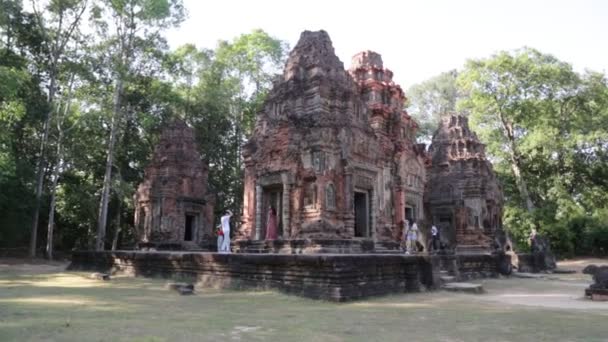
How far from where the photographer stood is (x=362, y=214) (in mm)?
14891

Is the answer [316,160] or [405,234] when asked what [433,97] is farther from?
[316,160]

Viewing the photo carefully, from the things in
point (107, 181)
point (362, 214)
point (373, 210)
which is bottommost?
point (362, 214)

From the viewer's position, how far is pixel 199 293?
363 inches

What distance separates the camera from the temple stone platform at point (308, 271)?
8.09 metres

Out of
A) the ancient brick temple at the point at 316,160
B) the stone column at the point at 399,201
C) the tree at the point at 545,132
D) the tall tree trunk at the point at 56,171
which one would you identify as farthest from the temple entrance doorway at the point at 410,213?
the tall tree trunk at the point at 56,171

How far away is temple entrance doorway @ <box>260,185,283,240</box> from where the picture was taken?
13.9 m

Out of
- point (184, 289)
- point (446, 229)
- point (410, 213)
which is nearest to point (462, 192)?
point (446, 229)

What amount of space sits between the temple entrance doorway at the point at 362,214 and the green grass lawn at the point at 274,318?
5.55m

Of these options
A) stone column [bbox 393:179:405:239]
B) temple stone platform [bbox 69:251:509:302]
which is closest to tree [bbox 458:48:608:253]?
stone column [bbox 393:179:405:239]

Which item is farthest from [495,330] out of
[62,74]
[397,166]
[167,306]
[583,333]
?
[62,74]

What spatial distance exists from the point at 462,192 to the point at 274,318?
56.1 feet

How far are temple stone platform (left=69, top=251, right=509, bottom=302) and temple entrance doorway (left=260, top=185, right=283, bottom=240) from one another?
3268 millimetres

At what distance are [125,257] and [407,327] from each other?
10565 mm

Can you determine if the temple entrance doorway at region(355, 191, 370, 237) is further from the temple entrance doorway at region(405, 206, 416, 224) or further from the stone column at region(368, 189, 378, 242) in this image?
the temple entrance doorway at region(405, 206, 416, 224)
